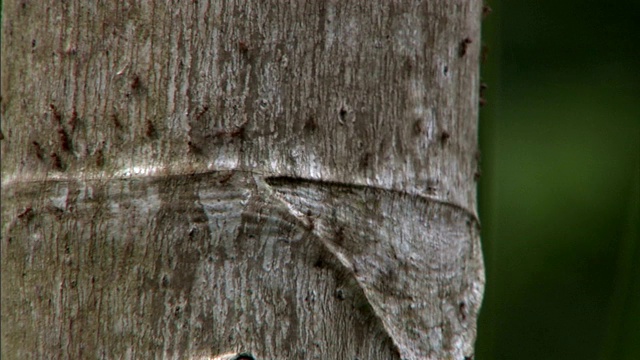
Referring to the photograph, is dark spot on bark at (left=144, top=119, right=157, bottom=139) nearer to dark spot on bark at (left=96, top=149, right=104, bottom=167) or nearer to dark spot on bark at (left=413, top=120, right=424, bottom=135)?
dark spot on bark at (left=96, top=149, right=104, bottom=167)

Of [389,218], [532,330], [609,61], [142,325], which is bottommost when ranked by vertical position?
[532,330]

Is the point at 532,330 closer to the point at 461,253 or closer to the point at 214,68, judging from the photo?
the point at 461,253

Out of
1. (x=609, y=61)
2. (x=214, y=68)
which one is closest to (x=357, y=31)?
(x=214, y=68)

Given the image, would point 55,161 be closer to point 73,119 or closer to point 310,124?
point 73,119

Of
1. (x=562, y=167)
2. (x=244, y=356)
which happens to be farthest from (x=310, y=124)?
(x=562, y=167)

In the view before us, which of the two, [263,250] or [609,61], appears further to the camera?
[609,61]

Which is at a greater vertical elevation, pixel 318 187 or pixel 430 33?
pixel 430 33

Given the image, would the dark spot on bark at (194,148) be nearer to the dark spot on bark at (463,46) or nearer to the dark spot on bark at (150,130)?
the dark spot on bark at (150,130)

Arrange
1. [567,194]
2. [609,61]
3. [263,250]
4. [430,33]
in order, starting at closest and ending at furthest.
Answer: [263,250] < [430,33] < [567,194] < [609,61]
